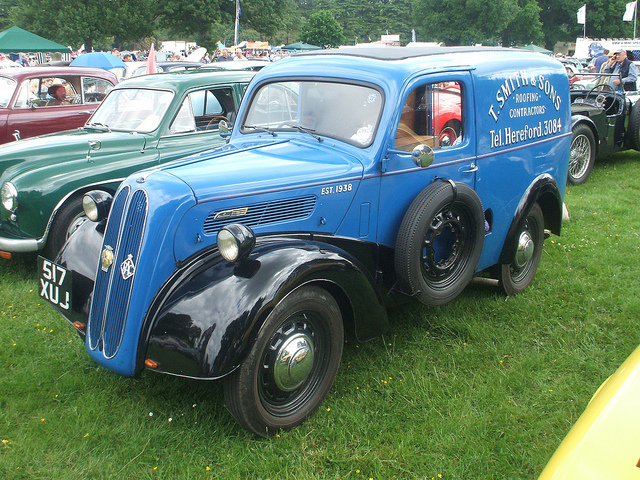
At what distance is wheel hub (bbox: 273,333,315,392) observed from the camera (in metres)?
2.85

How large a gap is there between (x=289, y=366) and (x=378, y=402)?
68cm

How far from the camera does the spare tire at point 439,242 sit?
3.32 meters

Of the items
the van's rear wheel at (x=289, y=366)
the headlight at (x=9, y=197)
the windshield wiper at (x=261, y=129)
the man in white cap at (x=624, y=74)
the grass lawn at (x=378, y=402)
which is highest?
the man in white cap at (x=624, y=74)

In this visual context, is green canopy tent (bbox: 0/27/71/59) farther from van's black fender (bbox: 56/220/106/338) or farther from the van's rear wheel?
the van's rear wheel

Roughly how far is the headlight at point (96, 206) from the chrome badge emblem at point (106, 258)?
52cm

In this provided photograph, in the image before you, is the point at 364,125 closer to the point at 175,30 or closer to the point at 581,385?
the point at 581,385

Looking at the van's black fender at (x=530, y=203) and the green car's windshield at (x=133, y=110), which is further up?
the green car's windshield at (x=133, y=110)

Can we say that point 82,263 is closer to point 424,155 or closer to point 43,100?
point 424,155

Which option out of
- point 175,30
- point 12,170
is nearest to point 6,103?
point 12,170

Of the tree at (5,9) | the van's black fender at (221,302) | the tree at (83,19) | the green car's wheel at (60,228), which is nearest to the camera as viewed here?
the van's black fender at (221,302)

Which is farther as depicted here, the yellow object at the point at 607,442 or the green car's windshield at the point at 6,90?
the green car's windshield at the point at 6,90

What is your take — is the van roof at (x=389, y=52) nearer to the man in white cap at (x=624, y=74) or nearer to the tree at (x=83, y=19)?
the man in white cap at (x=624, y=74)

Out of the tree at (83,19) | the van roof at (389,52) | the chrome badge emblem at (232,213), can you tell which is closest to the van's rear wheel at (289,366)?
the chrome badge emblem at (232,213)

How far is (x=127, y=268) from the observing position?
9.18 ft
